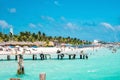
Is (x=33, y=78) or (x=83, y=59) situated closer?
(x=33, y=78)

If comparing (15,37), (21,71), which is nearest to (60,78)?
(21,71)

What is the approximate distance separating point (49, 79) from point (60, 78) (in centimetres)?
203

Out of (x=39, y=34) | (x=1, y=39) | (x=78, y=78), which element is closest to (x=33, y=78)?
(x=78, y=78)

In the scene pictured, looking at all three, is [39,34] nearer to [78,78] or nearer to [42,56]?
[42,56]

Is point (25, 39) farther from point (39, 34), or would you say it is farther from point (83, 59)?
point (83, 59)

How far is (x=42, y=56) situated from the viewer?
72.4 m

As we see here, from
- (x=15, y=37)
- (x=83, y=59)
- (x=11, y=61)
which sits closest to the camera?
(x=11, y=61)

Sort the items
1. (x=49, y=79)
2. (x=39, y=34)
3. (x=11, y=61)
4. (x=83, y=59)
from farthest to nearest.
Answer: (x=39, y=34) < (x=83, y=59) < (x=11, y=61) < (x=49, y=79)

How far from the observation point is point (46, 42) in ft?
527

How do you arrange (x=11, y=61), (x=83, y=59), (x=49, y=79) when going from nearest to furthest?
(x=49, y=79) < (x=11, y=61) < (x=83, y=59)

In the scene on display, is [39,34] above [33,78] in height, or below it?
above

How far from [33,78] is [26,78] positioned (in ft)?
3.00

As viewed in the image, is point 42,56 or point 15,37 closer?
point 42,56

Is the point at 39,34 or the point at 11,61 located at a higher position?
the point at 39,34
